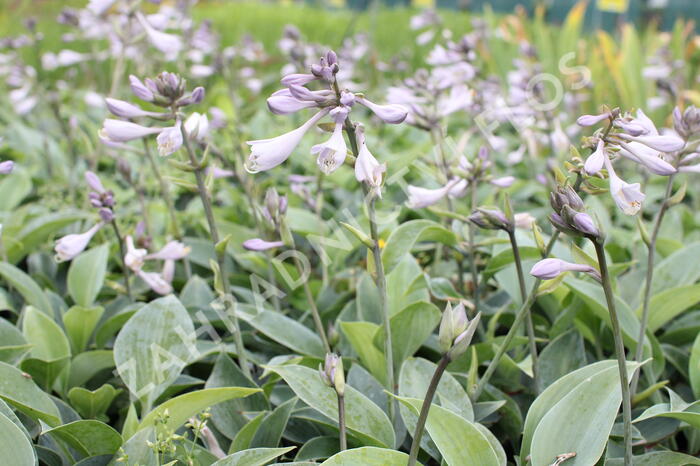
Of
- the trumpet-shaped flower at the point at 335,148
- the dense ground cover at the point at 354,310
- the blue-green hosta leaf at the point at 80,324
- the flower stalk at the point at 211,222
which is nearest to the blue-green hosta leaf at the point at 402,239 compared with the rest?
the dense ground cover at the point at 354,310

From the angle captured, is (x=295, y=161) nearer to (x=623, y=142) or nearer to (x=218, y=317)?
(x=218, y=317)

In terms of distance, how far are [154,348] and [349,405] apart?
1.44 ft

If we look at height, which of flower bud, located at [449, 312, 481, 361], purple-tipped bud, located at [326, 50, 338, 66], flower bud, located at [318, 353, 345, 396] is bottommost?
flower bud, located at [318, 353, 345, 396]

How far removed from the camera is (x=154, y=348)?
1.50 meters

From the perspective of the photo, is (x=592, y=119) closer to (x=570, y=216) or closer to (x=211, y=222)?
(x=570, y=216)

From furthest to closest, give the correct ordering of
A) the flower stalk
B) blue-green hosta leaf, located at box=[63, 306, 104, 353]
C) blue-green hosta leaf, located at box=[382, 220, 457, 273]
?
1. blue-green hosta leaf, located at box=[63, 306, 104, 353]
2. blue-green hosta leaf, located at box=[382, 220, 457, 273]
3. the flower stalk

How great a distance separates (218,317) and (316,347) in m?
0.29

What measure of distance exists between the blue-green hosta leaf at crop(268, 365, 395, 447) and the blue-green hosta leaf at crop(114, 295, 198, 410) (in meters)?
0.28

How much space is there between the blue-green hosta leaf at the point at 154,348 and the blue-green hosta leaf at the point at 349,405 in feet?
0.91

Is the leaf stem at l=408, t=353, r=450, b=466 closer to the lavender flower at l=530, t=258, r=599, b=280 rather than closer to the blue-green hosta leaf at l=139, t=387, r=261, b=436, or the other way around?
the lavender flower at l=530, t=258, r=599, b=280

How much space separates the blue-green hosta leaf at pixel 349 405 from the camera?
1.32 m

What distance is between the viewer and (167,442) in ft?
3.72

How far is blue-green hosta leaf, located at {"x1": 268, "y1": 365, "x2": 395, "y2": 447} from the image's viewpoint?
1322 mm

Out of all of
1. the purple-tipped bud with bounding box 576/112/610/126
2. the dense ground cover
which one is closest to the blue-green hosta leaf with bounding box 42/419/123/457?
the dense ground cover
